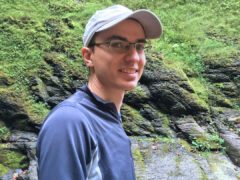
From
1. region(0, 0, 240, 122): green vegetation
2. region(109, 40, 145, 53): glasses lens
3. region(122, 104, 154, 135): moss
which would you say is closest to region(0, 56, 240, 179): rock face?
region(122, 104, 154, 135): moss

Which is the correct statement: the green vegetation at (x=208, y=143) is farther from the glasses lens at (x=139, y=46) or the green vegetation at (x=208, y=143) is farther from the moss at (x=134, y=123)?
the glasses lens at (x=139, y=46)

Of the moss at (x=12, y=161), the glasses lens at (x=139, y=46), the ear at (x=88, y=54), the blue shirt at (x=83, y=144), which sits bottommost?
the moss at (x=12, y=161)

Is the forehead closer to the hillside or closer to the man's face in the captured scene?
the man's face

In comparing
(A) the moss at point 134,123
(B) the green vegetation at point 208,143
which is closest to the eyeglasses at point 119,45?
(B) the green vegetation at point 208,143

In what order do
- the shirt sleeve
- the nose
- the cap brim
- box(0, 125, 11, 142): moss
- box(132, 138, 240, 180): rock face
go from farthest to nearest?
box(0, 125, 11, 142): moss, box(132, 138, 240, 180): rock face, the nose, the cap brim, the shirt sleeve

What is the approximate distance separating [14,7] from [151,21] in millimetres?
8375

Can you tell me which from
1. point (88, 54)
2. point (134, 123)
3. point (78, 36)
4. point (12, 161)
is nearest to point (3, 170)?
point (12, 161)

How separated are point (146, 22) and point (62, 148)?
0.82 metres

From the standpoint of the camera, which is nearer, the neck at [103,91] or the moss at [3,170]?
the neck at [103,91]

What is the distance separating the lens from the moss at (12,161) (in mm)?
5938

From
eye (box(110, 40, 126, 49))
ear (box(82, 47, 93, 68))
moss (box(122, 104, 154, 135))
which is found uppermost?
eye (box(110, 40, 126, 49))

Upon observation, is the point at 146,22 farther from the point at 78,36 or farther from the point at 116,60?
the point at 78,36

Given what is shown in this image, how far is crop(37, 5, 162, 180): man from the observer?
1.47m

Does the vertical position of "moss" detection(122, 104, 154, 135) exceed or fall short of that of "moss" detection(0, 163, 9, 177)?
it exceeds it
